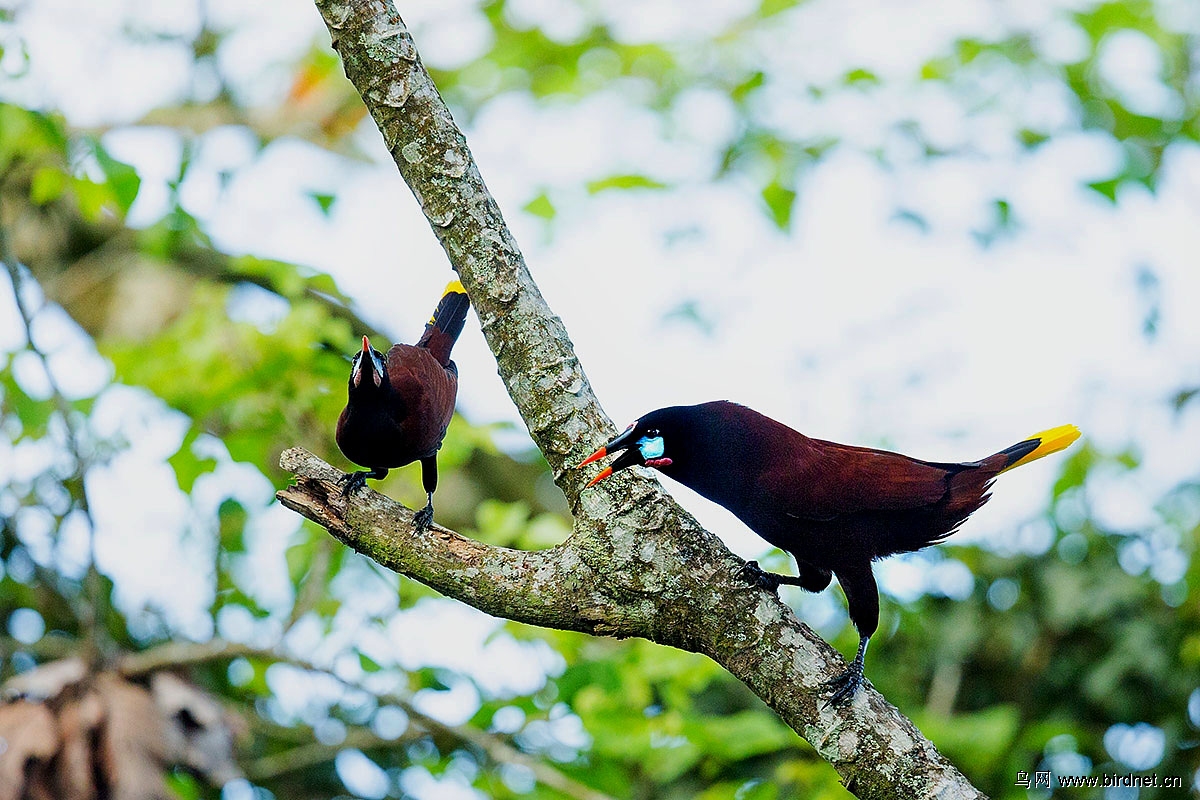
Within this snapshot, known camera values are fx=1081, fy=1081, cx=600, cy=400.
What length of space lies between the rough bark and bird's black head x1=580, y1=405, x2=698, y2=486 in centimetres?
25

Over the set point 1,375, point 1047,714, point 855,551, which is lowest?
point 1047,714

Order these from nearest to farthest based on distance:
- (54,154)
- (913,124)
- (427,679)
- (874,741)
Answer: (874,741) < (427,679) < (54,154) < (913,124)

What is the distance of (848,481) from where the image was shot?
1991 mm

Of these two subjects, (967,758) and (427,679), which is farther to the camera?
(967,758)

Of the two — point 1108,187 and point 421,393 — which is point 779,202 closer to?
point 1108,187

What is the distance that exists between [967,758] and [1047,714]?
50.5 inches

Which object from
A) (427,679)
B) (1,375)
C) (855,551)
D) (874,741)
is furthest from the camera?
(1,375)

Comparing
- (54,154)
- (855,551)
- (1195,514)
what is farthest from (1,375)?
(1195,514)

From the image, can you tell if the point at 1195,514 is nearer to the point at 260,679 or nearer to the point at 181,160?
the point at 260,679

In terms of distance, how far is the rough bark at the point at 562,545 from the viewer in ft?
6.27

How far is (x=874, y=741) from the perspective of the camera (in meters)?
1.89

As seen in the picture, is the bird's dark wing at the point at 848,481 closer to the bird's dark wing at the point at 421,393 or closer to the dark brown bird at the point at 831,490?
the dark brown bird at the point at 831,490

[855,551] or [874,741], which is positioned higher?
[855,551]

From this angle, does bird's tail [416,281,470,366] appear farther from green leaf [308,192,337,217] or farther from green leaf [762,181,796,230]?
green leaf [762,181,796,230]
